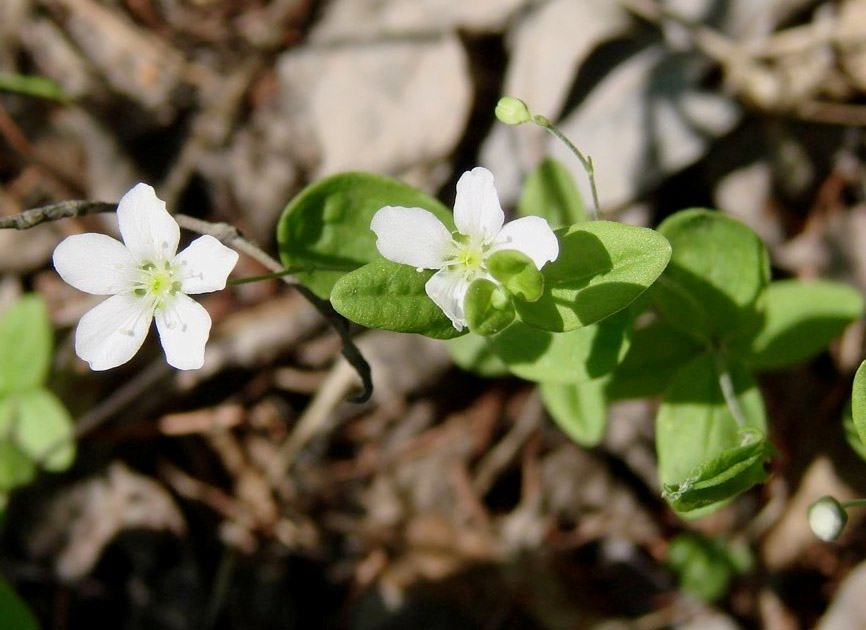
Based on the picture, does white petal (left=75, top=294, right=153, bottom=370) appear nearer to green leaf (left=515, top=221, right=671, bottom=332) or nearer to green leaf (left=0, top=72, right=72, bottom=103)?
green leaf (left=515, top=221, right=671, bottom=332)

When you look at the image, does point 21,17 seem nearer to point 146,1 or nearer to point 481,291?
point 146,1

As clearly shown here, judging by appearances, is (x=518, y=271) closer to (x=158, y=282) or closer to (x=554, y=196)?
(x=554, y=196)

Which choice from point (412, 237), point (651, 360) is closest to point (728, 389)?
point (651, 360)

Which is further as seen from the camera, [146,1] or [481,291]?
[146,1]

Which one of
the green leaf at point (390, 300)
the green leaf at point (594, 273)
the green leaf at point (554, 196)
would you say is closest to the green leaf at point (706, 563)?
the green leaf at point (554, 196)

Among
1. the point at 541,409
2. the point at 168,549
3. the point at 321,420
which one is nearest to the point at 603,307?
the point at 541,409

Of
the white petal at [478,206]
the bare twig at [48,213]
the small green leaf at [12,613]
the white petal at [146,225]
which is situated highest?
the bare twig at [48,213]

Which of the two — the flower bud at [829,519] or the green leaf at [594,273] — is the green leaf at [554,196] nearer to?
the green leaf at [594,273]
